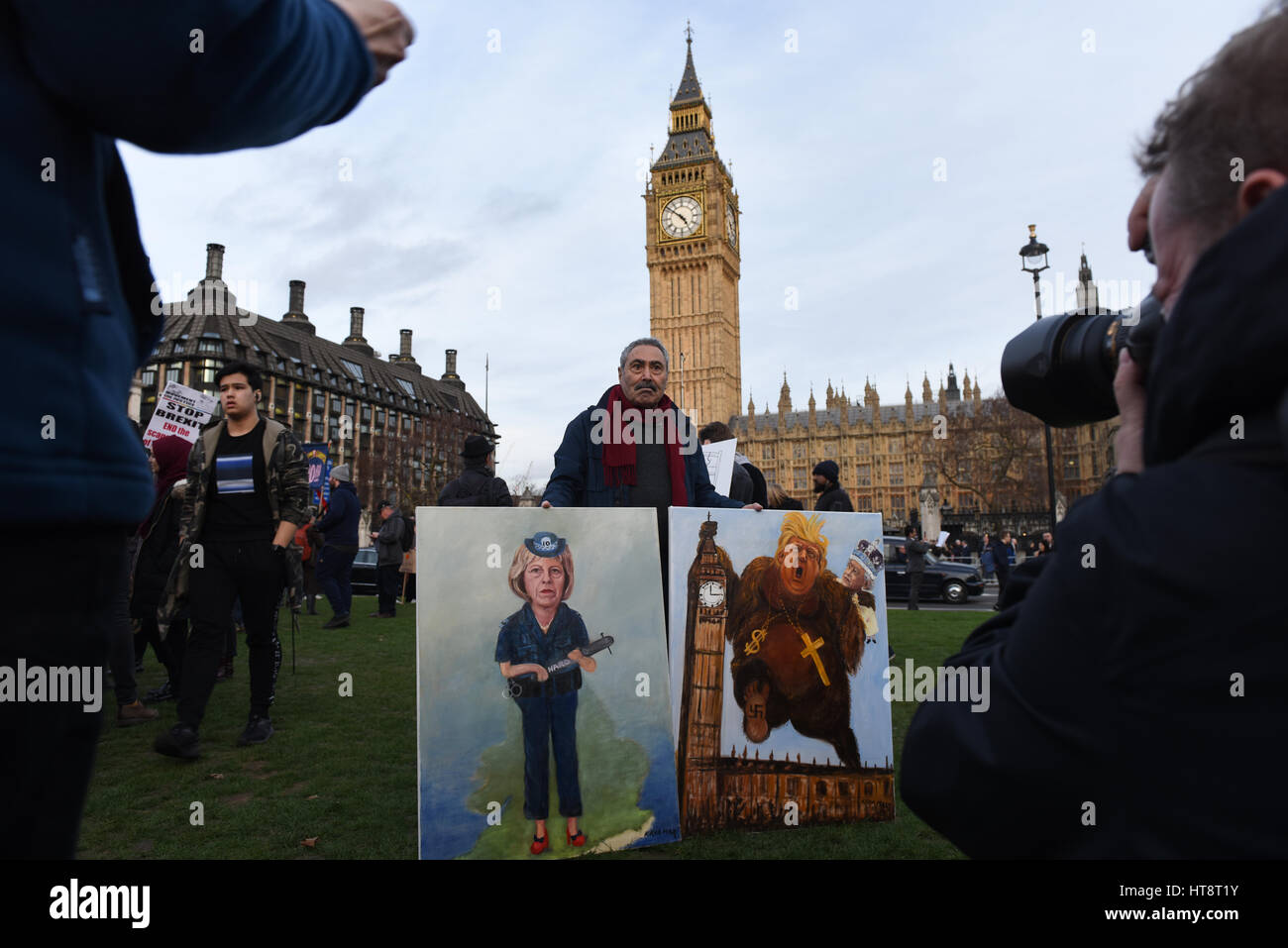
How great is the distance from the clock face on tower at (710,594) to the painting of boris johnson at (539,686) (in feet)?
0.83

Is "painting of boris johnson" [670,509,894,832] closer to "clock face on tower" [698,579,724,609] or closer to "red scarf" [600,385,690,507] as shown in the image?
"clock face on tower" [698,579,724,609]

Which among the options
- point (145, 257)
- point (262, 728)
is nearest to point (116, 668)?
point (262, 728)

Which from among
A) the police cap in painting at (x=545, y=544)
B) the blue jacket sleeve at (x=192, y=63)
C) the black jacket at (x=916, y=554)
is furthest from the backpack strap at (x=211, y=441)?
the black jacket at (x=916, y=554)

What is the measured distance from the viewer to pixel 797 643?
372cm

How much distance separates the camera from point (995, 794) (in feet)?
3.04

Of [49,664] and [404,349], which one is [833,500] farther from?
[404,349]

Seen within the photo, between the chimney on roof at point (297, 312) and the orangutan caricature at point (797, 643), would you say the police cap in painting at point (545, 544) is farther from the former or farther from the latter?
the chimney on roof at point (297, 312)

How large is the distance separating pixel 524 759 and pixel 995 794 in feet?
8.21

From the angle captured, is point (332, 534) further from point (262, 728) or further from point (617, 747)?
point (617, 747)

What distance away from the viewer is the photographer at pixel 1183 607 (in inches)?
29.5

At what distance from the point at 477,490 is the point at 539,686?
5.24m

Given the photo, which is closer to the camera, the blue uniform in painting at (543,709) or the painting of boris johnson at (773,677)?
the blue uniform in painting at (543,709)

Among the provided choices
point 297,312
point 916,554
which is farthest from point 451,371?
point 916,554
